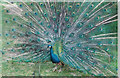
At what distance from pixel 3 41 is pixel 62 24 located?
1.90 meters

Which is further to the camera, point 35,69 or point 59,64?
point 59,64

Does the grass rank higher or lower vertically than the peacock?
lower

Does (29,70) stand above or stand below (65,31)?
below

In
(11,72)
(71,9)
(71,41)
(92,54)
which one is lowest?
(11,72)

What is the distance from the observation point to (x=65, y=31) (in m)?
3.74

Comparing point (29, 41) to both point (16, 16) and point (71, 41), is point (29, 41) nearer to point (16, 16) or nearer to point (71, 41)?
point (16, 16)

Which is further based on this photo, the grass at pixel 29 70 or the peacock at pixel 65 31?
the peacock at pixel 65 31

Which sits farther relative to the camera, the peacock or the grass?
the peacock

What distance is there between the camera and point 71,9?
368 centimetres

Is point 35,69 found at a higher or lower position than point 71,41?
lower

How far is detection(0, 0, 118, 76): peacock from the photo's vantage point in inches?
144

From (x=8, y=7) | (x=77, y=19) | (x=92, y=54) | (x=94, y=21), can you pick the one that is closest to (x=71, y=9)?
(x=77, y=19)

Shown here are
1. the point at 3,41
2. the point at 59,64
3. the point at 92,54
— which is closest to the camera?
the point at 92,54

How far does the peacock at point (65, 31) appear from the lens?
12.0 feet
